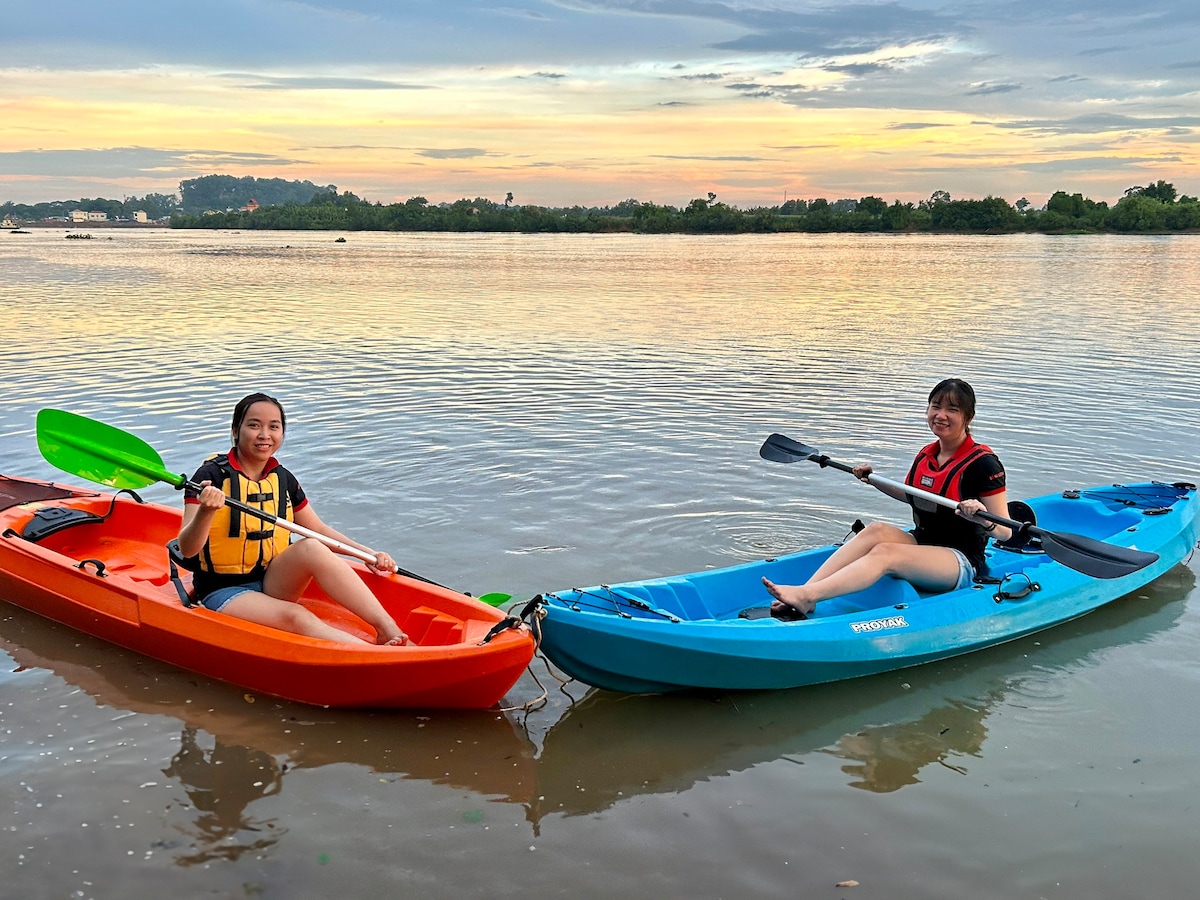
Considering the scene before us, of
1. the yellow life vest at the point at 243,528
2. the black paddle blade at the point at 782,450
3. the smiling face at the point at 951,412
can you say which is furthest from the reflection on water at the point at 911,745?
the yellow life vest at the point at 243,528

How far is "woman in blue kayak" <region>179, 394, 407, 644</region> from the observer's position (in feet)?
14.9

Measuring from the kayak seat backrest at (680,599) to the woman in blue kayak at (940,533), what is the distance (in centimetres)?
37

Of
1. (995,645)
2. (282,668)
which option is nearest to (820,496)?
(995,645)

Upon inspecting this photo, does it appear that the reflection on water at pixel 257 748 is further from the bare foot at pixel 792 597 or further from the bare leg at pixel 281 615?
the bare foot at pixel 792 597

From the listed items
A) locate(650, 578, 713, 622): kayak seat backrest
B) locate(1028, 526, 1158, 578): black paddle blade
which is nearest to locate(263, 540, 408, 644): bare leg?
locate(650, 578, 713, 622): kayak seat backrest

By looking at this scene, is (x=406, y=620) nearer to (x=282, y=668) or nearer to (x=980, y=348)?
(x=282, y=668)

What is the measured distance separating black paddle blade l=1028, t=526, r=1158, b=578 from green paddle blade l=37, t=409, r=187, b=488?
4.44m

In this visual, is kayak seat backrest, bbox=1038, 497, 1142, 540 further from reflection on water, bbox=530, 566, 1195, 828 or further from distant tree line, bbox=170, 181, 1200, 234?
distant tree line, bbox=170, 181, 1200, 234

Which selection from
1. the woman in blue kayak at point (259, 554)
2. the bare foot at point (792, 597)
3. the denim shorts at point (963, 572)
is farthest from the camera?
the denim shorts at point (963, 572)

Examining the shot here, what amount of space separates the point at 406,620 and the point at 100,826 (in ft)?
5.32

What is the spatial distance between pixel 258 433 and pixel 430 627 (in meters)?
1.18

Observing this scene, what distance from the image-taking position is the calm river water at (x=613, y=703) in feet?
11.7

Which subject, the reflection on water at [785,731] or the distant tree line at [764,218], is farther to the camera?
the distant tree line at [764,218]

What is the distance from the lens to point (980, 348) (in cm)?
1525
